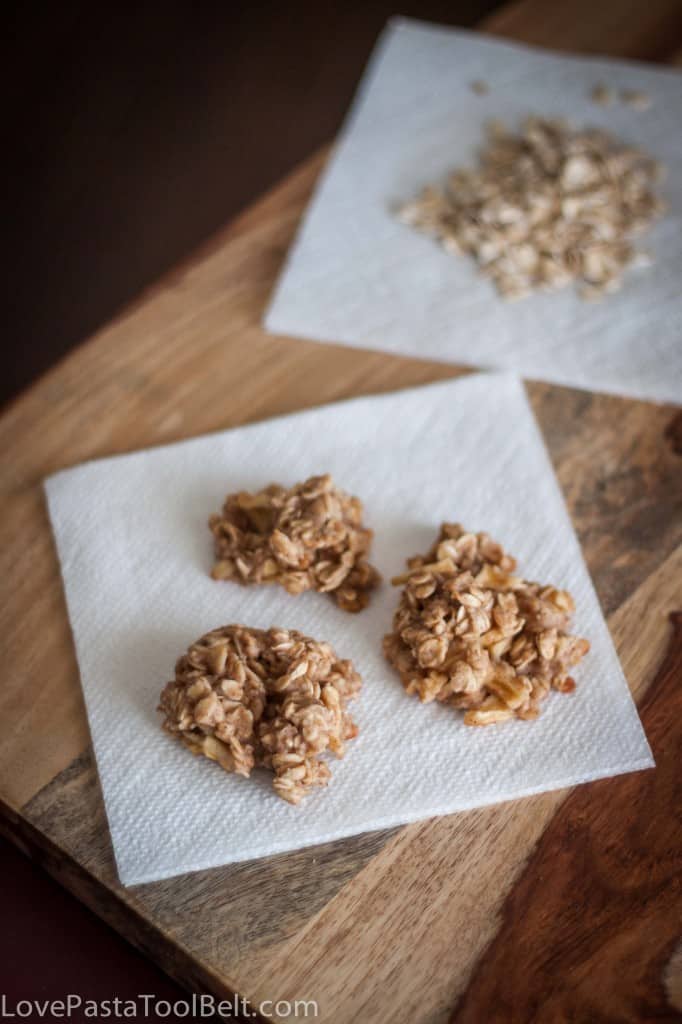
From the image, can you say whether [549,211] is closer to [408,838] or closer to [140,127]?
[408,838]

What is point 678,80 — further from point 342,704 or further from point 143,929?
point 143,929

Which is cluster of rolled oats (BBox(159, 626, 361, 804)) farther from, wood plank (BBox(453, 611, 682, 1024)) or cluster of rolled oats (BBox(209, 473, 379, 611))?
wood plank (BBox(453, 611, 682, 1024))

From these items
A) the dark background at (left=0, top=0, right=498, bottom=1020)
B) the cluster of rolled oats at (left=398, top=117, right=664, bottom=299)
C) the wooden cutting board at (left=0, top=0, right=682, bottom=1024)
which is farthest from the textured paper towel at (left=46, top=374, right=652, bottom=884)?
the dark background at (left=0, top=0, right=498, bottom=1020)

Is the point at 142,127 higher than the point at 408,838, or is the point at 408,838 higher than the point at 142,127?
the point at 142,127

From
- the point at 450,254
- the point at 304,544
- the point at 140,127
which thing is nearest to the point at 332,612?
the point at 304,544

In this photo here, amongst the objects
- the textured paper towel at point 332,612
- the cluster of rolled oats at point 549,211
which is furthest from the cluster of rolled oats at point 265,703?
the cluster of rolled oats at point 549,211

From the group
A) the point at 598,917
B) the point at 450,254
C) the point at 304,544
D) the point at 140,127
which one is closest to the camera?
the point at 598,917
